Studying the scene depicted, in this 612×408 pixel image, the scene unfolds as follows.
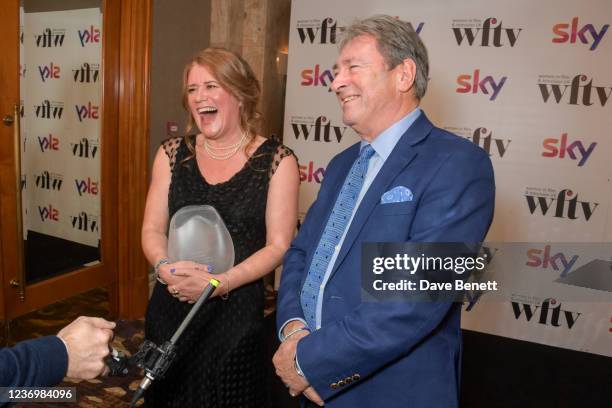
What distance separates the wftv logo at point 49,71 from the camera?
308cm

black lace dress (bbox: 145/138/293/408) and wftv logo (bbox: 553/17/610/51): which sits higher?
wftv logo (bbox: 553/17/610/51)

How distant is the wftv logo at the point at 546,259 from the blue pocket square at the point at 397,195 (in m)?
2.75

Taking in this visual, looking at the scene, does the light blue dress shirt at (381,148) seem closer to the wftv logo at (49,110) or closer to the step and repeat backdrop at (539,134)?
the step and repeat backdrop at (539,134)

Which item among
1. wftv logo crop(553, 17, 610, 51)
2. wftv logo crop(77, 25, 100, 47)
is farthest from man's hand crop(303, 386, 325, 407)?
wftv logo crop(553, 17, 610, 51)

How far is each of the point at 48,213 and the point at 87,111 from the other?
0.75m

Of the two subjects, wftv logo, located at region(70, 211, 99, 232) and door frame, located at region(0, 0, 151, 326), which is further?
wftv logo, located at region(70, 211, 99, 232)

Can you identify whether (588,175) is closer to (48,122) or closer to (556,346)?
(556,346)

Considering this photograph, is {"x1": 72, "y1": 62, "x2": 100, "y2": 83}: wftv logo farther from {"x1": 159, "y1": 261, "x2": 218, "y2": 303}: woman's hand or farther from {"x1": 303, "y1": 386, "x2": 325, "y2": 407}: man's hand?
{"x1": 303, "y1": 386, "x2": 325, "y2": 407}: man's hand

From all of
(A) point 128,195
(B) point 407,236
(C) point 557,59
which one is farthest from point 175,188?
(C) point 557,59

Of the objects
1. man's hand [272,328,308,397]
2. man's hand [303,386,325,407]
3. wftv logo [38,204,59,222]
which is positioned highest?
man's hand [272,328,308,397]

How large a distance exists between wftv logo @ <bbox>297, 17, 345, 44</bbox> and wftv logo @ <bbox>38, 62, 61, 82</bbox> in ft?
6.02

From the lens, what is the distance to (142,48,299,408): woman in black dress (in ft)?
5.36

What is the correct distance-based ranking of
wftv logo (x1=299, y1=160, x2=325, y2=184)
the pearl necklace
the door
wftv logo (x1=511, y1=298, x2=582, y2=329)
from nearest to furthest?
1. the pearl necklace
2. the door
3. wftv logo (x1=511, y1=298, x2=582, y2=329)
4. wftv logo (x1=299, y1=160, x2=325, y2=184)

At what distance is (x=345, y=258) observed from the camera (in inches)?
48.4
